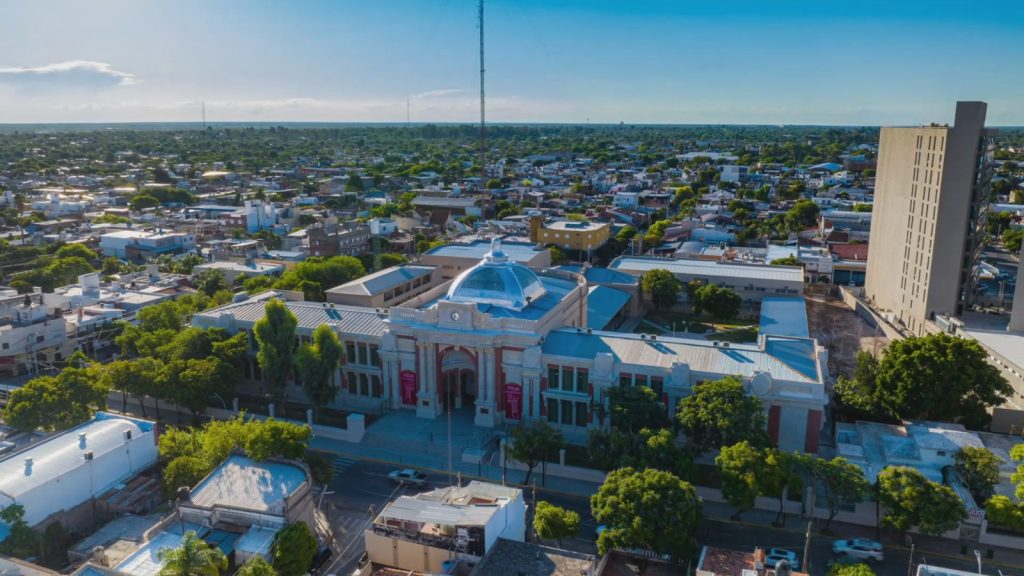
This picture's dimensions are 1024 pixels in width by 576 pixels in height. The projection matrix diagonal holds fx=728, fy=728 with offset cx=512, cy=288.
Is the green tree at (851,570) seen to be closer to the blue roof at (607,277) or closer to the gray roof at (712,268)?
the blue roof at (607,277)

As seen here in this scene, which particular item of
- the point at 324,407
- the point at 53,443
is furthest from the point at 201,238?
the point at 53,443

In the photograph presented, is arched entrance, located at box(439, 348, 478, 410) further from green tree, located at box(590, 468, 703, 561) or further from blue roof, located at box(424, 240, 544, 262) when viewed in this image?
blue roof, located at box(424, 240, 544, 262)

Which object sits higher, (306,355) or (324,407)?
(306,355)

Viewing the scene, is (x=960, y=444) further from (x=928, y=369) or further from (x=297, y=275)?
(x=297, y=275)

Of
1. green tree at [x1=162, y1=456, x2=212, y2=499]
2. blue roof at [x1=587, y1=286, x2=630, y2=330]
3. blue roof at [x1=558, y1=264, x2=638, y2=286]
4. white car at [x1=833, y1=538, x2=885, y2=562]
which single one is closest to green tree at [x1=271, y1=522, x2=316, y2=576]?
green tree at [x1=162, y1=456, x2=212, y2=499]

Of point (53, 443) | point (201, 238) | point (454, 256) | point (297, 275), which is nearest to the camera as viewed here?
point (53, 443)

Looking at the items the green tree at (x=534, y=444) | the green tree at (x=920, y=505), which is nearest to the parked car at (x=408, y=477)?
the green tree at (x=534, y=444)

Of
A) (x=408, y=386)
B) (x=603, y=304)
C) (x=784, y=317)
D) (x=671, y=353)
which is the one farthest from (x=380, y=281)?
(x=784, y=317)

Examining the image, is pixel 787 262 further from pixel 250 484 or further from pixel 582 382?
pixel 250 484
